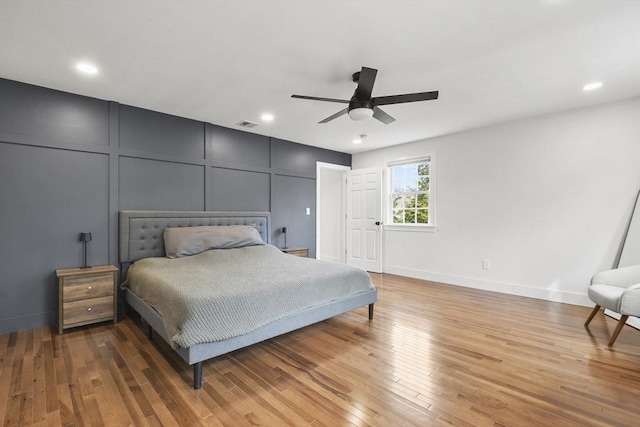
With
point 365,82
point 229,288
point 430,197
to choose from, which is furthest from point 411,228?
point 229,288

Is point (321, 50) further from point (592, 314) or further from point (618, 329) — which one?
point (592, 314)

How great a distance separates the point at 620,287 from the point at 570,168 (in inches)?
63.7

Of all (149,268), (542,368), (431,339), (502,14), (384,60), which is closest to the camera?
(502,14)

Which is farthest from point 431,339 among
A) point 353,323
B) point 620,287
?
point 620,287

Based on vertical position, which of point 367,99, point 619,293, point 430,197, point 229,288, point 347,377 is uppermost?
point 367,99

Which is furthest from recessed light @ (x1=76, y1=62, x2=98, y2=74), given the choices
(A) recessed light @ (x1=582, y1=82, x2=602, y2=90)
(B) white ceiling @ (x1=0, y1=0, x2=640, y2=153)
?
(A) recessed light @ (x1=582, y1=82, x2=602, y2=90)

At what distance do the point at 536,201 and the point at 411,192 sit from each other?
195 cm

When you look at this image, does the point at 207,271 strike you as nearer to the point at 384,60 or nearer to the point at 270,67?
the point at 270,67

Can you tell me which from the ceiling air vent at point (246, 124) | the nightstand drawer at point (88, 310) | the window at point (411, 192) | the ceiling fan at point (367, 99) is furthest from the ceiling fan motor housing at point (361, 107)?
the nightstand drawer at point (88, 310)

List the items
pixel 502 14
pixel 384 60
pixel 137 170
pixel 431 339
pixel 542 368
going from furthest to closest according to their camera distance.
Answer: pixel 137 170, pixel 431 339, pixel 384 60, pixel 542 368, pixel 502 14

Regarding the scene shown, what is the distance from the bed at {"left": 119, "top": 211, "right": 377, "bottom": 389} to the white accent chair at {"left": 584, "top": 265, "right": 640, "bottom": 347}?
6.81ft

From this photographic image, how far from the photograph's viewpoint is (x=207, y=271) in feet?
9.59

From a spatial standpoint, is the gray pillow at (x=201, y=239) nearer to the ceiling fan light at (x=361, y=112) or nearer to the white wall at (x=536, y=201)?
the ceiling fan light at (x=361, y=112)

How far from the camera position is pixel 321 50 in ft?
7.98
